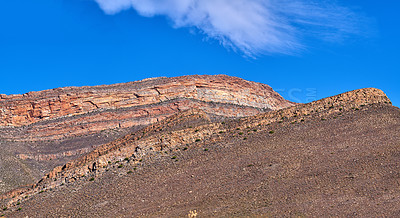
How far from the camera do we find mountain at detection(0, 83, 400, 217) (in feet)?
59.9

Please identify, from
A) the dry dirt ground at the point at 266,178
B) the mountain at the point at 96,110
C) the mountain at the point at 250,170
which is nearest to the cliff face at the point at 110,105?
the mountain at the point at 96,110

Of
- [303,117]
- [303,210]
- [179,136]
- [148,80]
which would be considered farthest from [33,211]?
[148,80]

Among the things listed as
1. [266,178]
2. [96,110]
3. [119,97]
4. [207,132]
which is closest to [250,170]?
[266,178]

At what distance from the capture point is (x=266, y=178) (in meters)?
21.0

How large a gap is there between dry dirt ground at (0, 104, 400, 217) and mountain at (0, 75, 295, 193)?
25470 mm

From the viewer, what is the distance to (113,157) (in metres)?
27.3

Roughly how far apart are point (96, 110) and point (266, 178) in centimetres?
5045

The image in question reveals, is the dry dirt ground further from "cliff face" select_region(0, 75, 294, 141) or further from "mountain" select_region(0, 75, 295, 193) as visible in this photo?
"cliff face" select_region(0, 75, 294, 141)

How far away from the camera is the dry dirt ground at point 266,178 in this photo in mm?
17859

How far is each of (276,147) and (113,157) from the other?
39.1ft

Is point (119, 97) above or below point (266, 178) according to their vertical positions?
above

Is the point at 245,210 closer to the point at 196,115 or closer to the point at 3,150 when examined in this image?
the point at 196,115

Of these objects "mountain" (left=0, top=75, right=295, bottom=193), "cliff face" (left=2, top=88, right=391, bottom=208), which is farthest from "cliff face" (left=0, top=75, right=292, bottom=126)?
"cliff face" (left=2, top=88, right=391, bottom=208)

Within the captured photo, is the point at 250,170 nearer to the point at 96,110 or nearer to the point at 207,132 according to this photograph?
the point at 207,132
